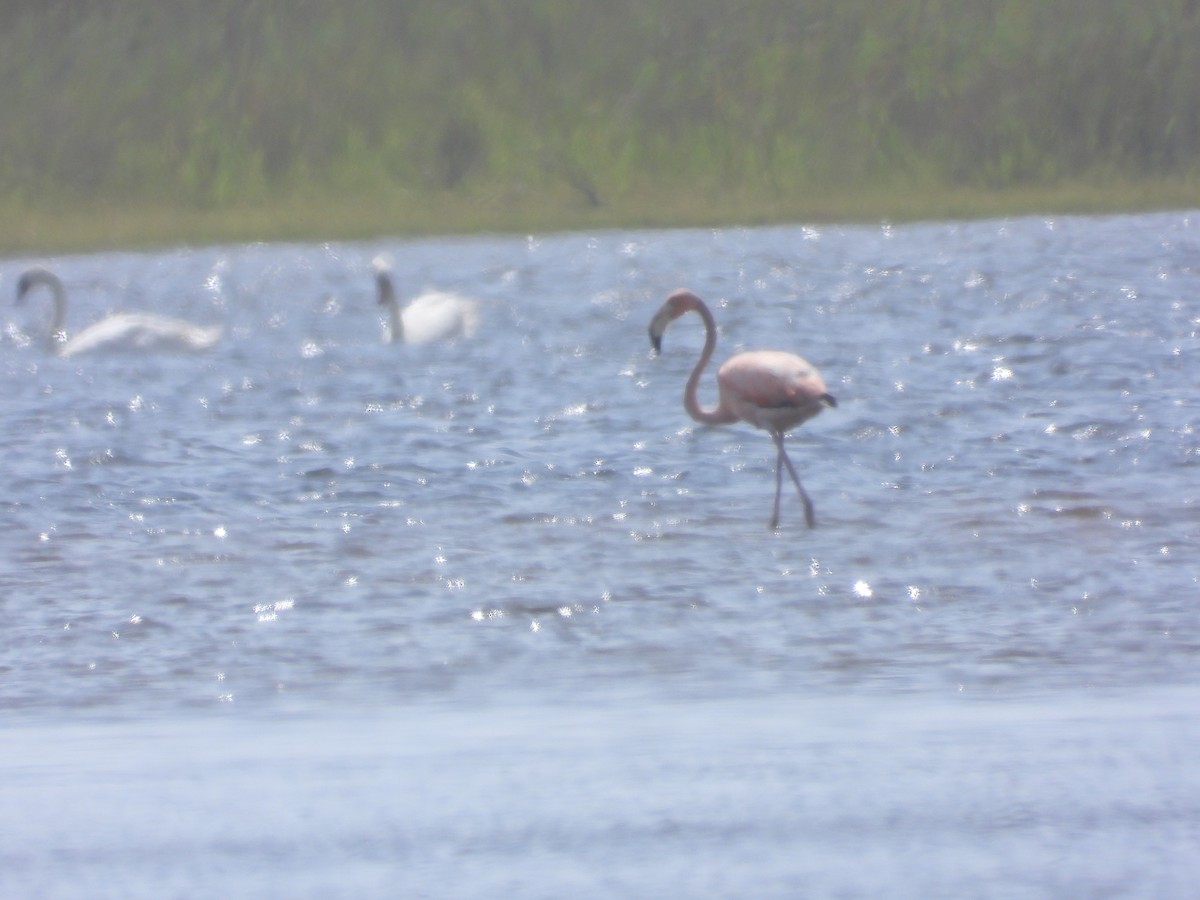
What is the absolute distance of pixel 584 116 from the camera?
42.8m

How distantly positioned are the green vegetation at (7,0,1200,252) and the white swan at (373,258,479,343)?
47.6 feet

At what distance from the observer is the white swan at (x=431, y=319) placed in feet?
60.9

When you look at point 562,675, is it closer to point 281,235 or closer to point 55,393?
point 55,393

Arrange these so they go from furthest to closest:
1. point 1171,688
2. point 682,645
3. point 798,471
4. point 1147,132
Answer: point 1147,132 < point 798,471 < point 682,645 < point 1171,688

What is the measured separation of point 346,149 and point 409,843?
37.4 m

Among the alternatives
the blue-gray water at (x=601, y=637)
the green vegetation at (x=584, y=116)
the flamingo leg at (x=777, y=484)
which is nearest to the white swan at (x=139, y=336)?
the blue-gray water at (x=601, y=637)

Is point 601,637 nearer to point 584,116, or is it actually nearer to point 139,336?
point 139,336

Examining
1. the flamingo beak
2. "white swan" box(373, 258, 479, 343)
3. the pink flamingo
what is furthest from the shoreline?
the pink flamingo

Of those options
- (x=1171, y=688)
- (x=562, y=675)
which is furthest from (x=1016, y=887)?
(x=562, y=675)

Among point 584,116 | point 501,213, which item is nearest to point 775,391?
point 501,213

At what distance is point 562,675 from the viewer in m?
6.86

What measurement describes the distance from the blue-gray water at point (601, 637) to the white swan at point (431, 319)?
2.45 metres

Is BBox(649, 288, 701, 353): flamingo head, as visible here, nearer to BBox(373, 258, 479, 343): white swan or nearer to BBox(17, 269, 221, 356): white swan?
BBox(373, 258, 479, 343): white swan

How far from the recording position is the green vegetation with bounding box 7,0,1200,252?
37.7 m
